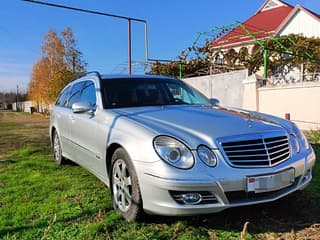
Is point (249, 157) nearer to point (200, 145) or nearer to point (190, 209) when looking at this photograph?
point (200, 145)

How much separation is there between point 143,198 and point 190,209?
1.43 ft

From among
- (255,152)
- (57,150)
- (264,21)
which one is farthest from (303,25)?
(255,152)

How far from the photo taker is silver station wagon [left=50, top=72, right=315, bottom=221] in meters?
2.77

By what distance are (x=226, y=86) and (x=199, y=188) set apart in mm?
10544

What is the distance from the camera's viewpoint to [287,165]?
3045mm

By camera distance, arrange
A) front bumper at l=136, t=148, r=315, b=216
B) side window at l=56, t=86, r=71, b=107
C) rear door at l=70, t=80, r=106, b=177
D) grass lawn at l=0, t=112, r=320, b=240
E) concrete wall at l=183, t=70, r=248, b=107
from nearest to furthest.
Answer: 1. front bumper at l=136, t=148, r=315, b=216
2. grass lawn at l=0, t=112, r=320, b=240
3. rear door at l=70, t=80, r=106, b=177
4. side window at l=56, t=86, r=71, b=107
5. concrete wall at l=183, t=70, r=248, b=107

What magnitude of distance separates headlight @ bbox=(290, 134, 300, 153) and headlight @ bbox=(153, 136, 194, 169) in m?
1.14

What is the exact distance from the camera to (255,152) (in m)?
2.95

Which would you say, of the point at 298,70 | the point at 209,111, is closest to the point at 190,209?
the point at 209,111

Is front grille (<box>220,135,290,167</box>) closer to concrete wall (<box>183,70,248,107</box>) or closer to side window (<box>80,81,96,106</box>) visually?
side window (<box>80,81,96,106</box>)

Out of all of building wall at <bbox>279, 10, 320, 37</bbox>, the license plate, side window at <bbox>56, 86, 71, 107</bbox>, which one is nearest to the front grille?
the license plate

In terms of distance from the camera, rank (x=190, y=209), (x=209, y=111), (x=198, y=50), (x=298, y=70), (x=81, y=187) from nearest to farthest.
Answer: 1. (x=190, y=209)
2. (x=209, y=111)
3. (x=81, y=187)
4. (x=298, y=70)
5. (x=198, y=50)

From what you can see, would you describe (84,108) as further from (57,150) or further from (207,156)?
(57,150)

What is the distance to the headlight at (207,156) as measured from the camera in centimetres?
279
